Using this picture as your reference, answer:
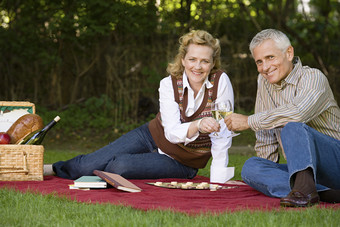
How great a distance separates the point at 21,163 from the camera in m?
4.14

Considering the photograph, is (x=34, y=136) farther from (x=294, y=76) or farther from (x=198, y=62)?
(x=294, y=76)

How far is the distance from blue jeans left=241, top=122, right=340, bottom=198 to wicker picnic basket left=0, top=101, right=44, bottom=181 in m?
1.95

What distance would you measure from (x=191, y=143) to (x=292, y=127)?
4.22 ft

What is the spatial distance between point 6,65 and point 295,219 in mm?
9311

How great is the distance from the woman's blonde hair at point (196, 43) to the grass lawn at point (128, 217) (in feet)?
5.49

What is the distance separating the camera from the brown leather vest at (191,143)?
4059 millimetres

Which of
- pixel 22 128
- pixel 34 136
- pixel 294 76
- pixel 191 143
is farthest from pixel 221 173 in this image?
pixel 22 128

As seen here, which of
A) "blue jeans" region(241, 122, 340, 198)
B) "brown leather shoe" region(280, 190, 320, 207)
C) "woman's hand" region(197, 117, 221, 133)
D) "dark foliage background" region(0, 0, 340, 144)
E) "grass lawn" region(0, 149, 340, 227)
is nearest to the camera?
"grass lawn" region(0, 149, 340, 227)

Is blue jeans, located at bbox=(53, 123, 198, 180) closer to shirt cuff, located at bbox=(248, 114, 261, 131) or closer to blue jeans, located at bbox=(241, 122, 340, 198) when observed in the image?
blue jeans, located at bbox=(241, 122, 340, 198)

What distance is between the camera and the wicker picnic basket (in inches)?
162

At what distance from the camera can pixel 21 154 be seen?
13.6ft

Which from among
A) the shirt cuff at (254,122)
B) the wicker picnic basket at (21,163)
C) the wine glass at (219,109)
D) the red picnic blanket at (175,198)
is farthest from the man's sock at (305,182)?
the wicker picnic basket at (21,163)

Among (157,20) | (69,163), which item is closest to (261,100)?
(69,163)

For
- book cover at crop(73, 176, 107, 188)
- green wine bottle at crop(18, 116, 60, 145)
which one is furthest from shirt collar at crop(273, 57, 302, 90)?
green wine bottle at crop(18, 116, 60, 145)
